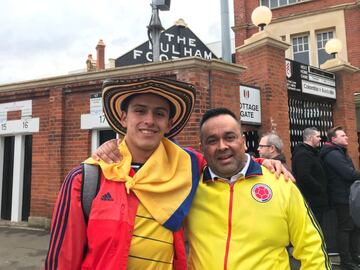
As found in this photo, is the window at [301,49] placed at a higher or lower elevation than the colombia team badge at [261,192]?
higher

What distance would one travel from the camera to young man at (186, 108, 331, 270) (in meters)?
1.78

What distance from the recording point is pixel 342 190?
5203 millimetres

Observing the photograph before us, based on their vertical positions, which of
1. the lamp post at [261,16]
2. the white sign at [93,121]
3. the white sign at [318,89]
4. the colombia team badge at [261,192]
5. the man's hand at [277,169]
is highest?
the lamp post at [261,16]

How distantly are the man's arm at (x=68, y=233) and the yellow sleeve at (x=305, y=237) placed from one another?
0.97m

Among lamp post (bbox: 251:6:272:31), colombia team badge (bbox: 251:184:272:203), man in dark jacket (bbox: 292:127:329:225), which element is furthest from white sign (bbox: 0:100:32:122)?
colombia team badge (bbox: 251:184:272:203)

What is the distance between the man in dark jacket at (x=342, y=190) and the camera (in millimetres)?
5109

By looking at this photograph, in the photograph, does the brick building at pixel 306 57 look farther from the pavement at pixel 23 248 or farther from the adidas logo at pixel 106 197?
the adidas logo at pixel 106 197

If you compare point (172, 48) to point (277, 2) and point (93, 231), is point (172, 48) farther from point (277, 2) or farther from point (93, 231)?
point (277, 2)

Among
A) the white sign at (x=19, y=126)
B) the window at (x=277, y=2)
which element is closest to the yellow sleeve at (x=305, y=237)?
the white sign at (x=19, y=126)

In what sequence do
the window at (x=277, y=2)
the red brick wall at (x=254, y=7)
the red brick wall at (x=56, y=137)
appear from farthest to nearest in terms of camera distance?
the window at (x=277, y=2), the red brick wall at (x=254, y=7), the red brick wall at (x=56, y=137)

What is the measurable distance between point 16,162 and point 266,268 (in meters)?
7.12

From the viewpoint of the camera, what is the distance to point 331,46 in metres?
10.4

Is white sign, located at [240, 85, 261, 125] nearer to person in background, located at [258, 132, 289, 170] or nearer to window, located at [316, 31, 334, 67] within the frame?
person in background, located at [258, 132, 289, 170]

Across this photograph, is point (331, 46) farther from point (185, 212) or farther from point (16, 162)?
point (185, 212)
